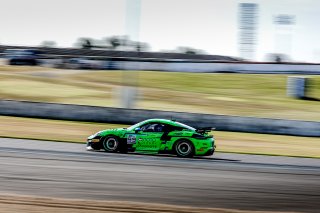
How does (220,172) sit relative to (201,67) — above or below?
below

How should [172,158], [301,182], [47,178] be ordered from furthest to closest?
[172,158] → [301,182] → [47,178]

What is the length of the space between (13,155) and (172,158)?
13.6 feet

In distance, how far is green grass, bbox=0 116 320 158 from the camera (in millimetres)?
20141

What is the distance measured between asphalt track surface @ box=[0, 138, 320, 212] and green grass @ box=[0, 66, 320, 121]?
548 inches

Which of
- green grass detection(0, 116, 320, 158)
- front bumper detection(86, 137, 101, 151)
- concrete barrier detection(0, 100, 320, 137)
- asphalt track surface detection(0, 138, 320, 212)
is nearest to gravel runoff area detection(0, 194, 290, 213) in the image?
asphalt track surface detection(0, 138, 320, 212)

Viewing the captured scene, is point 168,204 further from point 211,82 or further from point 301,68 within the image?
point 301,68

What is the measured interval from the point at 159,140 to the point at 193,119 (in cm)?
854

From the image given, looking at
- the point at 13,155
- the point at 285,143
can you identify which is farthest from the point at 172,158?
the point at 285,143

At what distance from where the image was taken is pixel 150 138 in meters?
16.3

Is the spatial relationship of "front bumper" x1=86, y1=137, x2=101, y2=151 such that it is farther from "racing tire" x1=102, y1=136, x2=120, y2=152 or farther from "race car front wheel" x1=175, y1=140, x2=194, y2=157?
"race car front wheel" x1=175, y1=140, x2=194, y2=157

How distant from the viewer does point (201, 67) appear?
5009 centimetres

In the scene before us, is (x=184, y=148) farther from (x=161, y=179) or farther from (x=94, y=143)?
(x=161, y=179)

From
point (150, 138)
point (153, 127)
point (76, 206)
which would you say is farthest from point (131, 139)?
point (76, 206)

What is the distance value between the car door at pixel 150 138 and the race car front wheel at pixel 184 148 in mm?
521
